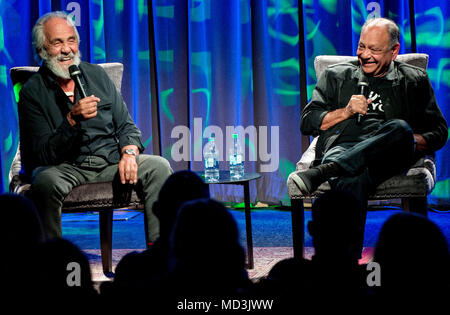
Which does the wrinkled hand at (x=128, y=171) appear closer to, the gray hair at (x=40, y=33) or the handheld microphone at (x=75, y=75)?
the handheld microphone at (x=75, y=75)

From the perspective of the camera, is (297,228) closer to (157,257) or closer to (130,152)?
(130,152)

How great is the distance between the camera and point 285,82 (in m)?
3.93

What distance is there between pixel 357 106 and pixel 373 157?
0.26m

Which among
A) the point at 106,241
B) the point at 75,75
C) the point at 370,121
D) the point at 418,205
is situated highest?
the point at 75,75

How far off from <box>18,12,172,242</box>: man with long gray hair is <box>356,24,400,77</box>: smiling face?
1.05 metres

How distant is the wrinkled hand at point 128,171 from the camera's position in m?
2.10

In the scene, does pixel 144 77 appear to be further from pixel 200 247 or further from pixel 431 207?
pixel 200 247

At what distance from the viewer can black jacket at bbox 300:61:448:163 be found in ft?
7.46

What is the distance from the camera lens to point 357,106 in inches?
88.5

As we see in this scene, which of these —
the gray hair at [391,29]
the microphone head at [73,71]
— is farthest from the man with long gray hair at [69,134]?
the gray hair at [391,29]

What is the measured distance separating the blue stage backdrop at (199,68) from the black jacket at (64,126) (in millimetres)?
1615

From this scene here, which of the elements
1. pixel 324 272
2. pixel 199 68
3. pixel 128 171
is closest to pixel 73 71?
pixel 128 171

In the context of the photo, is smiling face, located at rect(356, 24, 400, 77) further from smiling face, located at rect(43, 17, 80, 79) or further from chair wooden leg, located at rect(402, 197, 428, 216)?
smiling face, located at rect(43, 17, 80, 79)
